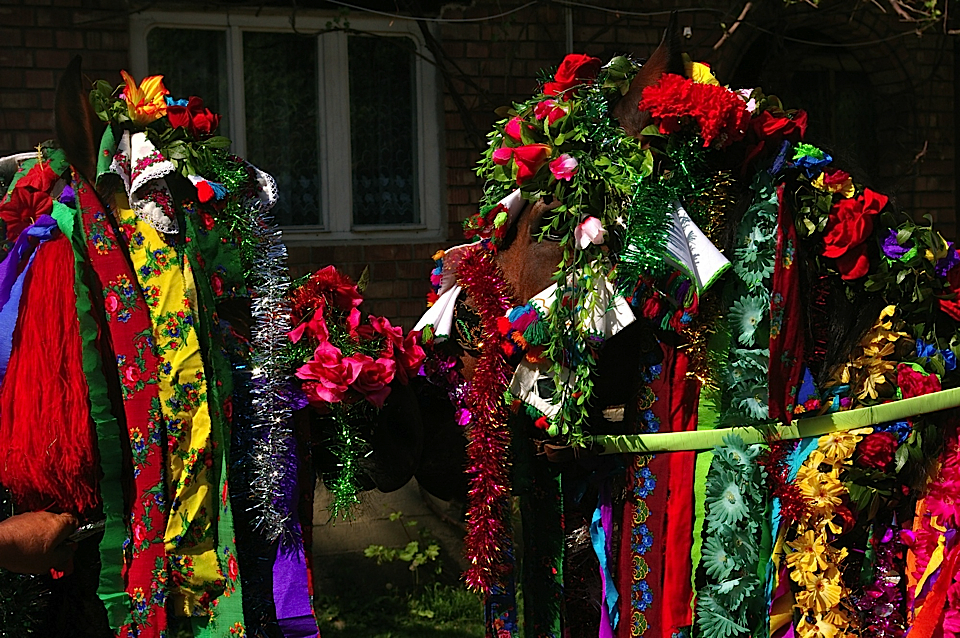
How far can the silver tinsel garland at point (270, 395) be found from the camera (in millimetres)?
2324

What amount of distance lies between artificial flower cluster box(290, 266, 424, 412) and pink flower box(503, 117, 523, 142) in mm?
577

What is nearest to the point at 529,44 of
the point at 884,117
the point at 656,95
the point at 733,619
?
the point at 884,117

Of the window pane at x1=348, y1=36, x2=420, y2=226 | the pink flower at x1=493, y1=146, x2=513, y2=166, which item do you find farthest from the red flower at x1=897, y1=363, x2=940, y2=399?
the window pane at x1=348, y1=36, x2=420, y2=226

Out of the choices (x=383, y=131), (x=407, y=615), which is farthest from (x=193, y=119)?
(x=383, y=131)

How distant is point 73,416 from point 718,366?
151 cm

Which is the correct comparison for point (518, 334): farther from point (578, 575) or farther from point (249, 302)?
point (578, 575)

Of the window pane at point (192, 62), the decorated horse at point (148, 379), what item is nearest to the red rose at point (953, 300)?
the decorated horse at point (148, 379)

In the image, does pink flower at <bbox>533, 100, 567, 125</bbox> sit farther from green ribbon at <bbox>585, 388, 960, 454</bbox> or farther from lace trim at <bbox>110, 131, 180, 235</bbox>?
lace trim at <bbox>110, 131, 180, 235</bbox>

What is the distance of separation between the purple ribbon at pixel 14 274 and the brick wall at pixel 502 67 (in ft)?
9.20

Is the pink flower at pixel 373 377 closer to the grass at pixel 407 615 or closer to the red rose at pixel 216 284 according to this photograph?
the red rose at pixel 216 284

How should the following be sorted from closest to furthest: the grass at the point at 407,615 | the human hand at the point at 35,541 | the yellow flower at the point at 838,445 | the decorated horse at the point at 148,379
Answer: the human hand at the point at 35,541
the decorated horse at the point at 148,379
the yellow flower at the point at 838,445
the grass at the point at 407,615

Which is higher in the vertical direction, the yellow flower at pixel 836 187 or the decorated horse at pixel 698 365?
the yellow flower at pixel 836 187

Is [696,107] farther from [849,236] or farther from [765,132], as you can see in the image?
[849,236]

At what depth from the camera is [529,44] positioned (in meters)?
5.55
